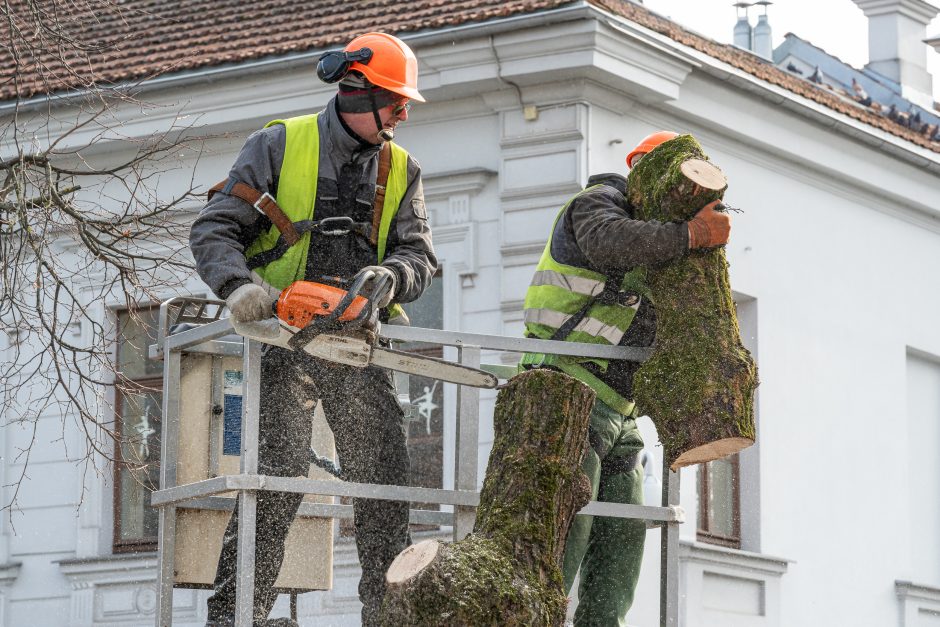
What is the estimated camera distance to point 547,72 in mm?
13383

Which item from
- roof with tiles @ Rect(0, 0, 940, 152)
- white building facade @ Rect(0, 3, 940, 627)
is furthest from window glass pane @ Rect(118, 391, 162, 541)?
roof with tiles @ Rect(0, 0, 940, 152)

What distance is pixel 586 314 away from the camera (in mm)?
6715

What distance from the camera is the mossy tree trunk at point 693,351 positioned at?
20.6 ft

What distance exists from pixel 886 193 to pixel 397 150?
11.2 meters

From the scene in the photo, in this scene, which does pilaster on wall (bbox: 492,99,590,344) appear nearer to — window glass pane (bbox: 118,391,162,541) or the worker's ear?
window glass pane (bbox: 118,391,162,541)

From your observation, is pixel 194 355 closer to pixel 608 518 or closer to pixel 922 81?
pixel 608 518

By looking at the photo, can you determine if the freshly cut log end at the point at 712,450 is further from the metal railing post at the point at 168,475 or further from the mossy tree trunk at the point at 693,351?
the metal railing post at the point at 168,475

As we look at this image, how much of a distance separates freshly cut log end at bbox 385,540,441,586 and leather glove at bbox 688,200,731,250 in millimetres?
1648

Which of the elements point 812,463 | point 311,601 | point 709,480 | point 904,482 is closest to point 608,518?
point 311,601

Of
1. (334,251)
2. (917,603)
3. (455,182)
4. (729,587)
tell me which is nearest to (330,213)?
(334,251)

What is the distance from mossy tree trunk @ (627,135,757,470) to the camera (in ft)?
20.6

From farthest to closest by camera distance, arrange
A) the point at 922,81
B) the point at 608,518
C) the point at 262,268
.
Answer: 1. the point at 922,81
2. the point at 608,518
3. the point at 262,268

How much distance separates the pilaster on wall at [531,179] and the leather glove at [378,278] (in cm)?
740

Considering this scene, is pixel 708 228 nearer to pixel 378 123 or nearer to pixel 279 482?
pixel 378 123
